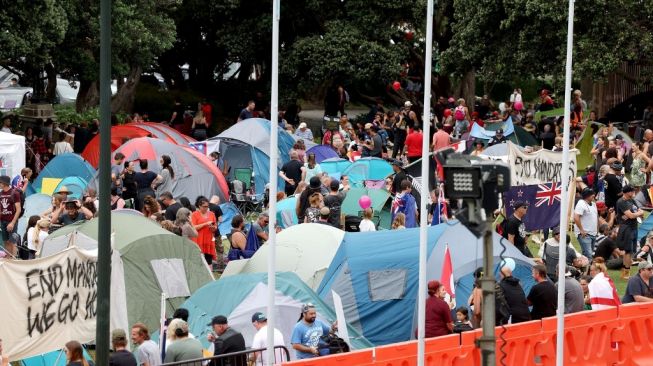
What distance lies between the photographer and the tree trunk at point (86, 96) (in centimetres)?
3969

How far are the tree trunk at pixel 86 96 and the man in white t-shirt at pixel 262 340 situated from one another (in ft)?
79.2

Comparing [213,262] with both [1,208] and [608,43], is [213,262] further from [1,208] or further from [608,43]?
[608,43]

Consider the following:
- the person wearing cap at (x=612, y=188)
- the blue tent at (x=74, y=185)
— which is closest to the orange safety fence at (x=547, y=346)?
the person wearing cap at (x=612, y=188)

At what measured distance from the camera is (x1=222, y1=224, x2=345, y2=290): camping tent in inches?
784

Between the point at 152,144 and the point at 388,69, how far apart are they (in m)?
12.4

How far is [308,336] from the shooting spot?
16.2m

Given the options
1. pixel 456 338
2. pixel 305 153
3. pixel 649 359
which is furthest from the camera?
pixel 305 153

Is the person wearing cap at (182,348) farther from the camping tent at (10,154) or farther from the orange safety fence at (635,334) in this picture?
the camping tent at (10,154)

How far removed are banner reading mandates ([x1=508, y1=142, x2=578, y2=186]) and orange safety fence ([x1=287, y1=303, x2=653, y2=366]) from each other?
21.4 feet

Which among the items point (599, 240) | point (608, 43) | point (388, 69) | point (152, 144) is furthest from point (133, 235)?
point (388, 69)

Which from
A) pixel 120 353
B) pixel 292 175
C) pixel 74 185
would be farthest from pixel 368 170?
pixel 120 353

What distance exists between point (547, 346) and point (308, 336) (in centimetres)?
304

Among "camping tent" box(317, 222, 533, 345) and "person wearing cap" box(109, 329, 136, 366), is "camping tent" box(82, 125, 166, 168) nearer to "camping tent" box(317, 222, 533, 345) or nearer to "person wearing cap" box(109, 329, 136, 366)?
"camping tent" box(317, 222, 533, 345)

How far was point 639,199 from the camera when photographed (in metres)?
27.0
